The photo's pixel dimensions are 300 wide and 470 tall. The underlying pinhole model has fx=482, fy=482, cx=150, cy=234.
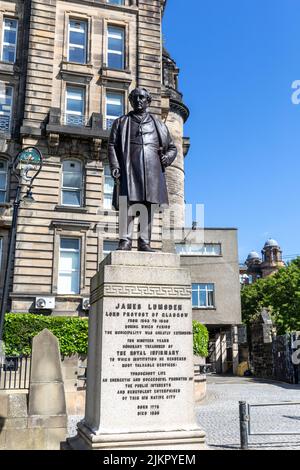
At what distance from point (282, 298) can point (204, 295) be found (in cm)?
2283

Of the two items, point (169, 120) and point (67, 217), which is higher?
point (169, 120)

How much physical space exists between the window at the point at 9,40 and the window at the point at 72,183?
23.6ft

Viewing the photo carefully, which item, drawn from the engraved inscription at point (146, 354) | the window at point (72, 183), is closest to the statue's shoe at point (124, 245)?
the engraved inscription at point (146, 354)

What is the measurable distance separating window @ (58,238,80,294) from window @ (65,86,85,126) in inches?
276

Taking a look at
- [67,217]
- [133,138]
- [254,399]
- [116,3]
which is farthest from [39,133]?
[133,138]

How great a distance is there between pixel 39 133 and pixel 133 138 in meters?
19.8

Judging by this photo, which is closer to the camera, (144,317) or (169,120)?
(144,317)

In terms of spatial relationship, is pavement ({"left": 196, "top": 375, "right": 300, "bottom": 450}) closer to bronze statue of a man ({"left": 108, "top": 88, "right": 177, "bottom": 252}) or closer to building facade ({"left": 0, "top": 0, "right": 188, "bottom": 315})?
bronze statue of a man ({"left": 108, "top": 88, "right": 177, "bottom": 252})

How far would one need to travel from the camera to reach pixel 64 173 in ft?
90.8

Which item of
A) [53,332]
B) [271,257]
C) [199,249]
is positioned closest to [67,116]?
[53,332]

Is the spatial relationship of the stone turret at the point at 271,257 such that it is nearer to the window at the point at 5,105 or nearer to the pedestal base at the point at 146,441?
the window at the point at 5,105

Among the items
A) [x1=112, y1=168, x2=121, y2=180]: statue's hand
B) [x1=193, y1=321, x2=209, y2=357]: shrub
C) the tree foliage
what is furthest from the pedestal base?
→ the tree foliage

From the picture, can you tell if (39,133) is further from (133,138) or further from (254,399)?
(133,138)

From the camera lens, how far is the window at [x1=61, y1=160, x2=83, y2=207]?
89.9 feet
